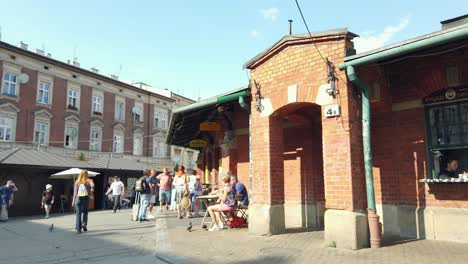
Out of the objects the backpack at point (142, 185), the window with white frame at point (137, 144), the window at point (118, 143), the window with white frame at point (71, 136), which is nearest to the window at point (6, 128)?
the window with white frame at point (71, 136)

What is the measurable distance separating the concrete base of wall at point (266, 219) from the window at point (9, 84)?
26120mm

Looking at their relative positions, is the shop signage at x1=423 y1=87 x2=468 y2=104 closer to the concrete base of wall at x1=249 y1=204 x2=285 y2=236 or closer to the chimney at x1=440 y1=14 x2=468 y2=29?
the chimney at x1=440 y1=14 x2=468 y2=29

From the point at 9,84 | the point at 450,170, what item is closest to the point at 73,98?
the point at 9,84

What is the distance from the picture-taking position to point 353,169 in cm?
691

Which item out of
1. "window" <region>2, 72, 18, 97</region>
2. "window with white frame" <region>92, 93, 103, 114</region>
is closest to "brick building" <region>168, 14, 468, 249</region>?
"window" <region>2, 72, 18, 97</region>

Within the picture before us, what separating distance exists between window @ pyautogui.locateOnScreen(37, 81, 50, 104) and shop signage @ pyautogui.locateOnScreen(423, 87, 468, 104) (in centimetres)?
2967

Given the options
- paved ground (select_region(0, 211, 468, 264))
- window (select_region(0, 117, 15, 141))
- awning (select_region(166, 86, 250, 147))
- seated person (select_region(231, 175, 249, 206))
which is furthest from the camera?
window (select_region(0, 117, 15, 141))

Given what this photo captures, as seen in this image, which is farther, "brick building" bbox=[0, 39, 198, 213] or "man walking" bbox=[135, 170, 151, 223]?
"brick building" bbox=[0, 39, 198, 213]

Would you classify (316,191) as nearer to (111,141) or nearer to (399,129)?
(399,129)

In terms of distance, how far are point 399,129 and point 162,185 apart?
27.3ft

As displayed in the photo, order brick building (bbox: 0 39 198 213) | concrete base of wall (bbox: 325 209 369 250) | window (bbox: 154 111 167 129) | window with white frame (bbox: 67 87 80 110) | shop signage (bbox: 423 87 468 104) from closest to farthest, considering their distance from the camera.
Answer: concrete base of wall (bbox: 325 209 369 250), shop signage (bbox: 423 87 468 104), brick building (bbox: 0 39 198 213), window with white frame (bbox: 67 87 80 110), window (bbox: 154 111 167 129)

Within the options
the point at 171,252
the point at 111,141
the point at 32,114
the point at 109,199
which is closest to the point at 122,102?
the point at 111,141

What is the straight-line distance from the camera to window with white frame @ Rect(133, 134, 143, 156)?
3878cm

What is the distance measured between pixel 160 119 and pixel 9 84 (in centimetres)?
1713
